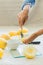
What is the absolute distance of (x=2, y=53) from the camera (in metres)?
0.82

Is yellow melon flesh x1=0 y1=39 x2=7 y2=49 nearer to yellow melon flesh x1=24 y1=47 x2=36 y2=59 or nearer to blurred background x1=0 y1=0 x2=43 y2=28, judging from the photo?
yellow melon flesh x1=24 y1=47 x2=36 y2=59

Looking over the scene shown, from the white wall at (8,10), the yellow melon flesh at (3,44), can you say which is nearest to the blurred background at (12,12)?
the white wall at (8,10)

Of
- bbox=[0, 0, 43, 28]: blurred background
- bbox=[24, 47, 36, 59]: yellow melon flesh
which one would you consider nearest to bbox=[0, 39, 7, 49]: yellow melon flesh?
bbox=[24, 47, 36, 59]: yellow melon flesh

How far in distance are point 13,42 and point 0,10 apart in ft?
Result: 2.91

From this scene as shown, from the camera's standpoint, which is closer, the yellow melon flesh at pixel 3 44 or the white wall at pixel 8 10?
the yellow melon flesh at pixel 3 44

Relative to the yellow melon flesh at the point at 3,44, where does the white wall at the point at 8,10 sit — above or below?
below

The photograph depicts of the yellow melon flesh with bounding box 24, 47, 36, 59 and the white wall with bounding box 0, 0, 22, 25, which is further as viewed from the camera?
the white wall with bounding box 0, 0, 22, 25

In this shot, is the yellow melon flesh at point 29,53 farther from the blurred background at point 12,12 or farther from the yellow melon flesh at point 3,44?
the blurred background at point 12,12

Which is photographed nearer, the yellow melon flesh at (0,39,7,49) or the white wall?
the yellow melon flesh at (0,39,7,49)

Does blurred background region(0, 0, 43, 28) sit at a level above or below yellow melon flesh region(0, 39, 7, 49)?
below

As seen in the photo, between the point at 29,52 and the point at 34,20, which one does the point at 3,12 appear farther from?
the point at 29,52

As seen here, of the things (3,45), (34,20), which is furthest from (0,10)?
(3,45)

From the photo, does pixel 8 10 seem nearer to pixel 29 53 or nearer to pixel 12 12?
pixel 12 12

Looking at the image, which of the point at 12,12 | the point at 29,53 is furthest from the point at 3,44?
the point at 12,12
